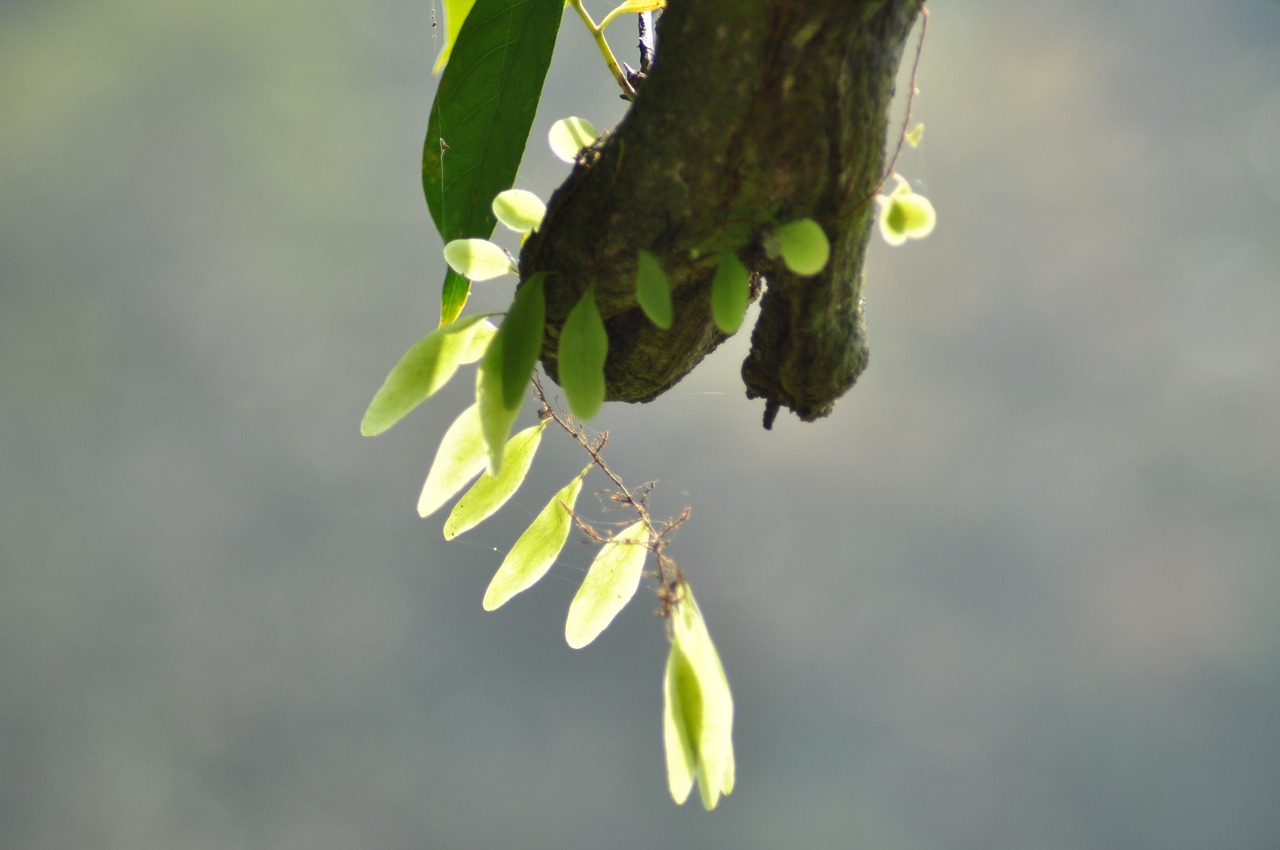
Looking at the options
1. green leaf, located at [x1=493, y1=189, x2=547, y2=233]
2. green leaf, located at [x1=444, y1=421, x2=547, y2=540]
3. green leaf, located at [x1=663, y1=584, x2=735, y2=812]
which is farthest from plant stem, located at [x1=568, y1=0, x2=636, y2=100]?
green leaf, located at [x1=663, y1=584, x2=735, y2=812]

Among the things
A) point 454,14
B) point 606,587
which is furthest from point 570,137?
point 606,587

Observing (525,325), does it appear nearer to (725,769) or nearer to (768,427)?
(768,427)

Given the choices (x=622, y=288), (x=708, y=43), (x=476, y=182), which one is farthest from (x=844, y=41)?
(x=476, y=182)

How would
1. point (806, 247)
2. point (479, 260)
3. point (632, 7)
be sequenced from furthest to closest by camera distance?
1. point (632, 7)
2. point (479, 260)
3. point (806, 247)

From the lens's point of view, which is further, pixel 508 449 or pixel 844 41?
pixel 508 449

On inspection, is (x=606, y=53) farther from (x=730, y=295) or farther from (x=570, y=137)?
(x=730, y=295)

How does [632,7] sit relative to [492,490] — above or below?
above

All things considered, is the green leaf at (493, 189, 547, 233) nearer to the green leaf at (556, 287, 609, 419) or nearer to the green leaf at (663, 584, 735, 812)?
the green leaf at (556, 287, 609, 419)
